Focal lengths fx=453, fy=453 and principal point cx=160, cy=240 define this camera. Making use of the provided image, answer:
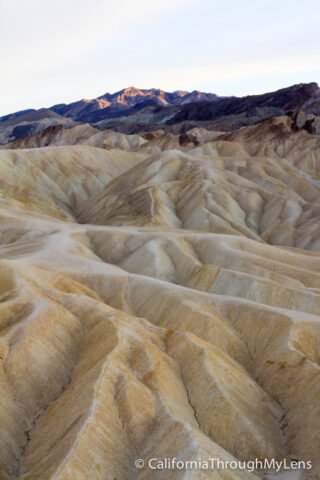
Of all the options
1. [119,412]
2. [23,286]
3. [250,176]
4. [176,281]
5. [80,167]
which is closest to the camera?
[119,412]

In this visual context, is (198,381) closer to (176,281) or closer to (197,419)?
(197,419)

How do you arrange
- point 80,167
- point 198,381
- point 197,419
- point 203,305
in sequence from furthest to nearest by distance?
1. point 80,167
2. point 203,305
3. point 198,381
4. point 197,419

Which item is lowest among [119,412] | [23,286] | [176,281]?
[176,281]

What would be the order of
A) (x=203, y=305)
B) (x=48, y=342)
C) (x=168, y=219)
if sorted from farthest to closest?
(x=168, y=219) → (x=203, y=305) → (x=48, y=342)

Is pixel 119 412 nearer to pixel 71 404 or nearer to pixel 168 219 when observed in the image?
pixel 71 404

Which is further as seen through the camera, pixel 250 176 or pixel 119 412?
pixel 250 176

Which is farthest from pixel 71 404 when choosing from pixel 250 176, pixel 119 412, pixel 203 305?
pixel 250 176

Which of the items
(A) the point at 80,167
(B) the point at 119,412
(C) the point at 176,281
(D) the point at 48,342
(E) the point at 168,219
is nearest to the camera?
(B) the point at 119,412

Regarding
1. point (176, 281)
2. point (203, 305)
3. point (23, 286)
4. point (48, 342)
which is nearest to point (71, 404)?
point (48, 342)

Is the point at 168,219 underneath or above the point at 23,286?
underneath
